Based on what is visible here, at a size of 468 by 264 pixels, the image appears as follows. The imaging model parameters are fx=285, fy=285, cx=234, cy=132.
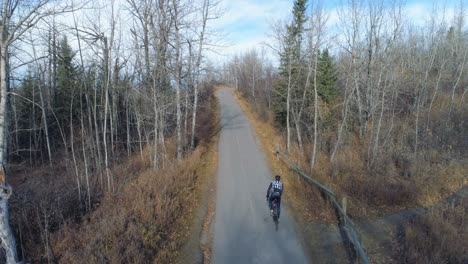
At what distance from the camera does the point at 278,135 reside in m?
24.4

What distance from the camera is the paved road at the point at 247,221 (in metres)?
8.34

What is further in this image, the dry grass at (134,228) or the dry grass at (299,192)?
the dry grass at (299,192)

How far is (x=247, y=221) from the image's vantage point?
1045 centimetres

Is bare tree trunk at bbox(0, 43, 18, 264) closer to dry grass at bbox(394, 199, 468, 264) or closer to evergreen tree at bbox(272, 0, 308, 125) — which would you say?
dry grass at bbox(394, 199, 468, 264)

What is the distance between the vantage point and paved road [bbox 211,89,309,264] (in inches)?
328

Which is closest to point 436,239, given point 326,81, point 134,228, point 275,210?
point 275,210

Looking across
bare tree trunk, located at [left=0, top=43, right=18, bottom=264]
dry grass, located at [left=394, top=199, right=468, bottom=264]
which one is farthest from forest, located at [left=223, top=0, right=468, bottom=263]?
bare tree trunk, located at [left=0, top=43, right=18, bottom=264]

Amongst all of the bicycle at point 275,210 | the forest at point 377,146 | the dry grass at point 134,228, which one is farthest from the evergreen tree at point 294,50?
the dry grass at point 134,228

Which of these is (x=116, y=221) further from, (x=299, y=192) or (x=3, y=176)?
(x=299, y=192)

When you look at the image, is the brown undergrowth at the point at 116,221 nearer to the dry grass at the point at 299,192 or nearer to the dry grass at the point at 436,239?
the dry grass at the point at 299,192

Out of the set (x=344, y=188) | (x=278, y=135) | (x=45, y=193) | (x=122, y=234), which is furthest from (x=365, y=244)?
(x=278, y=135)

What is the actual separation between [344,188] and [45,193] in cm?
1313

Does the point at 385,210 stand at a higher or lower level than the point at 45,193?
lower

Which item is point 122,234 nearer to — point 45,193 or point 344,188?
point 45,193
